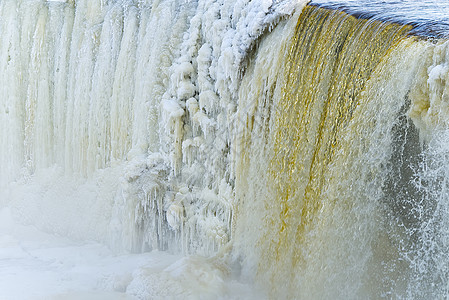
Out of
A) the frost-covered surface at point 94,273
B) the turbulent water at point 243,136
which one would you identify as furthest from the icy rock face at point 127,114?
the frost-covered surface at point 94,273

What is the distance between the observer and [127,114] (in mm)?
6051

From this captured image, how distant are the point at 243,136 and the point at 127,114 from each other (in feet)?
5.32

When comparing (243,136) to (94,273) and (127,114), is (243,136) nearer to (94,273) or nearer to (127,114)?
(127,114)

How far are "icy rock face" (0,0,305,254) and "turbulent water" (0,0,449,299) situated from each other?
0.02 meters

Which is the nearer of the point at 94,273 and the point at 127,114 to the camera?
the point at 94,273

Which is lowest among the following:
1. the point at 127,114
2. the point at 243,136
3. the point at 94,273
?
the point at 94,273

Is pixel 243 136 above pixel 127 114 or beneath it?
above

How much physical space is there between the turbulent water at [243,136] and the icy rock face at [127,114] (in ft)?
0.06

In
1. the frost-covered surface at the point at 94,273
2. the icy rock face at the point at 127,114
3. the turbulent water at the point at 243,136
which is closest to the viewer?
the turbulent water at the point at 243,136

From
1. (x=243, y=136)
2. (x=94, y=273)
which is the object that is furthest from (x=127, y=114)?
(x=243, y=136)

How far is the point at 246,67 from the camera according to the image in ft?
16.0

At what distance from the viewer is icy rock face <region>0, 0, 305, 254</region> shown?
5.19 meters

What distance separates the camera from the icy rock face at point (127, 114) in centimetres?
519

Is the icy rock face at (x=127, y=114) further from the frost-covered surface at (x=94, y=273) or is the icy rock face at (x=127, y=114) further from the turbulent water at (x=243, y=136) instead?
the frost-covered surface at (x=94, y=273)
